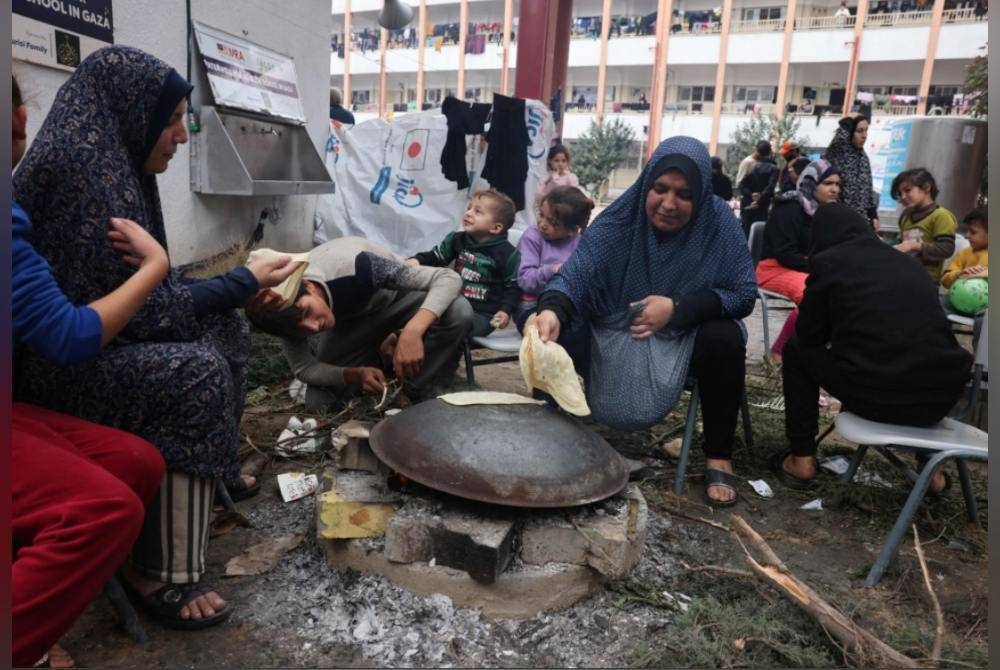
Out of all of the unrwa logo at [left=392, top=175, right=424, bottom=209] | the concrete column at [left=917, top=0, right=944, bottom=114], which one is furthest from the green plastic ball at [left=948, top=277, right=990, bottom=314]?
the concrete column at [left=917, top=0, right=944, bottom=114]

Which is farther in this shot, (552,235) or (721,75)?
(721,75)

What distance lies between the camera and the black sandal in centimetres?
184

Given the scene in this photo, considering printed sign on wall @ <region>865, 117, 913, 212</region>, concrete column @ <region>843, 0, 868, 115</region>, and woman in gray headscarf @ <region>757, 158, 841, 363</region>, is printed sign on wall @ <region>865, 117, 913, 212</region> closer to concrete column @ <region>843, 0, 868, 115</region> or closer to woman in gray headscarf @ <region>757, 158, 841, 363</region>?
woman in gray headscarf @ <region>757, 158, 841, 363</region>

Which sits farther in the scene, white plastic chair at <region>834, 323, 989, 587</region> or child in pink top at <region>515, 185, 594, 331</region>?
child in pink top at <region>515, 185, 594, 331</region>

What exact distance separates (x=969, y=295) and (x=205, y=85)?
20.1 ft

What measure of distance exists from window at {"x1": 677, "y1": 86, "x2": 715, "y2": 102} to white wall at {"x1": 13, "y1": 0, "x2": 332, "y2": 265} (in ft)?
97.4

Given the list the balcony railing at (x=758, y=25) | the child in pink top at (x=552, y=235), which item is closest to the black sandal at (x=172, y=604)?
the child in pink top at (x=552, y=235)

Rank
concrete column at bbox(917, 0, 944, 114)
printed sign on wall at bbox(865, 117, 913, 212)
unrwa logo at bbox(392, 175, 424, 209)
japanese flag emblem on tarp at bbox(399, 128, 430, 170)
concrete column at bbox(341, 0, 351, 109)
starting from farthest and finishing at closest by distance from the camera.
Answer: concrete column at bbox(341, 0, 351, 109)
concrete column at bbox(917, 0, 944, 114)
printed sign on wall at bbox(865, 117, 913, 212)
unrwa logo at bbox(392, 175, 424, 209)
japanese flag emblem on tarp at bbox(399, 128, 430, 170)

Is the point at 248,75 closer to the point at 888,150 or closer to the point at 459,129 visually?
the point at 459,129

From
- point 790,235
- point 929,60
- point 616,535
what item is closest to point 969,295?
point 790,235

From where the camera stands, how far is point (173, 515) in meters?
1.83

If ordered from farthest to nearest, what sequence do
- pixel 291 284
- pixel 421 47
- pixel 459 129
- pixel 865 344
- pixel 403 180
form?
pixel 421 47
pixel 403 180
pixel 459 129
pixel 865 344
pixel 291 284

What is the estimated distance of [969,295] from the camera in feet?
14.1

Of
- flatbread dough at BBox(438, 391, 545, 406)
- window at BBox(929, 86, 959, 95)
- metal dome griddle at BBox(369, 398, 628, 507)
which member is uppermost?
window at BBox(929, 86, 959, 95)
